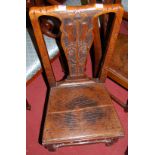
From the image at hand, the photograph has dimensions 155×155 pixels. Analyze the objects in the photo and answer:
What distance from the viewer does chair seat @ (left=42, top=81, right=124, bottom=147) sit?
3.88 ft

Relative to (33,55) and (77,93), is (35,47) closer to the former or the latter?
(33,55)

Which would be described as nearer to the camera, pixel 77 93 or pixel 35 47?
pixel 77 93

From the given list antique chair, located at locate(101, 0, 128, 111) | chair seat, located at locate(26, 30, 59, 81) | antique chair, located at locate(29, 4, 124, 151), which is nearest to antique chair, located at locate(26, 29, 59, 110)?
chair seat, located at locate(26, 30, 59, 81)

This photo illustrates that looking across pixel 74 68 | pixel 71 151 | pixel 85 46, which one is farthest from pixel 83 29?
pixel 71 151

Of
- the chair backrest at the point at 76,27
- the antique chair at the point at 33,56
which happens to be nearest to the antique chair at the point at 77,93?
the chair backrest at the point at 76,27

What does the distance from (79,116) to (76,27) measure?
1.54 ft

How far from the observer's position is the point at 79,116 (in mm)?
1236

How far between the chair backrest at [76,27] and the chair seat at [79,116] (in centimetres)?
15

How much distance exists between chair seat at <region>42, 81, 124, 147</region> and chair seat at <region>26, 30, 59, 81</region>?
17 cm

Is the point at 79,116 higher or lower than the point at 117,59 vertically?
lower

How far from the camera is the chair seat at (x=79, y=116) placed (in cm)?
118

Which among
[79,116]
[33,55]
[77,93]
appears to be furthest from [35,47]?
[79,116]

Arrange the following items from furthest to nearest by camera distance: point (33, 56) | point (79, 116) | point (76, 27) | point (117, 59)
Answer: point (117, 59), point (33, 56), point (79, 116), point (76, 27)

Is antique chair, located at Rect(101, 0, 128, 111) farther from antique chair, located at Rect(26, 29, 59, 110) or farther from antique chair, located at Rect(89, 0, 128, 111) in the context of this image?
antique chair, located at Rect(26, 29, 59, 110)
